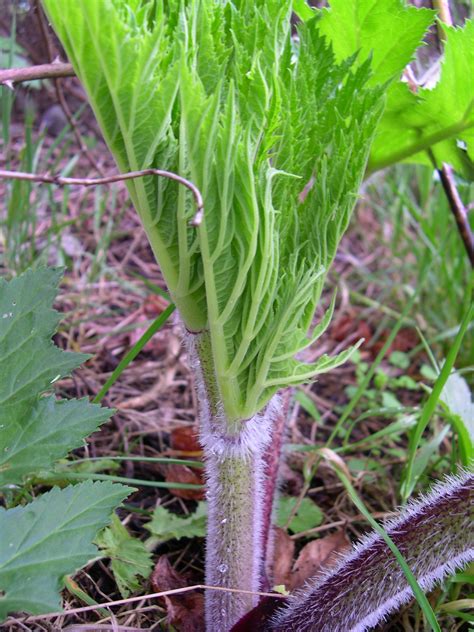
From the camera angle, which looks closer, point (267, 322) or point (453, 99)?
point (267, 322)

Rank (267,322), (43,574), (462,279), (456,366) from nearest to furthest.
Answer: (43,574) < (267,322) < (456,366) < (462,279)

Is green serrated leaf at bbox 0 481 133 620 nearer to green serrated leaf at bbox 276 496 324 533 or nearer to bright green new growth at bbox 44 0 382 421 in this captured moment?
bright green new growth at bbox 44 0 382 421

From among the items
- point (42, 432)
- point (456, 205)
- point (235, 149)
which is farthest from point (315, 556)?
point (235, 149)

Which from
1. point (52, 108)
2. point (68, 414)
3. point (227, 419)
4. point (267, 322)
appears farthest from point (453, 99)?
point (52, 108)

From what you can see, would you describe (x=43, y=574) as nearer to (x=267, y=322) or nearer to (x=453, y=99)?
(x=267, y=322)

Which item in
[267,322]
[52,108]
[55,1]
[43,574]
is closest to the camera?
[55,1]

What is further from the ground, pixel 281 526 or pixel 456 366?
pixel 456 366

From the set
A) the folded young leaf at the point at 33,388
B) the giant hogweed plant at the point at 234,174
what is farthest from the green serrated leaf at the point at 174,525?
the folded young leaf at the point at 33,388
